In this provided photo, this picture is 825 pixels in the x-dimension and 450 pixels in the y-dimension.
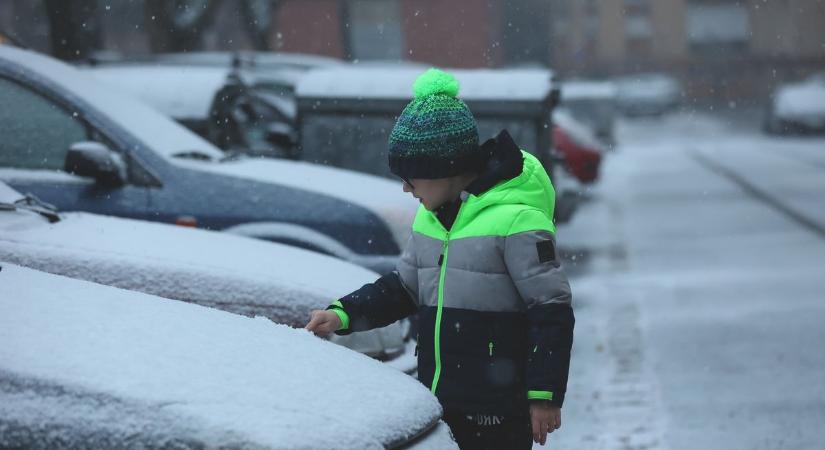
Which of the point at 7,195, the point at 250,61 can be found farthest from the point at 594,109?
the point at 7,195

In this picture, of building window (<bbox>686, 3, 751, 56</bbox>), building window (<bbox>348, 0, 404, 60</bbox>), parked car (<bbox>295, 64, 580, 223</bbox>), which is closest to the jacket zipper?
parked car (<bbox>295, 64, 580, 223</bbox>)

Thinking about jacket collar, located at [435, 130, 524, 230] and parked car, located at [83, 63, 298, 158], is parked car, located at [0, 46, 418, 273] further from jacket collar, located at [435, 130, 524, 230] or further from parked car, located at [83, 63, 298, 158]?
jacket collar, located at [435, 130, 524, 230]

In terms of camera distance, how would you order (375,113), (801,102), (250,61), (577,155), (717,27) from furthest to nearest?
(717,27), (801,102), (577,155), (250,61), (375,113)

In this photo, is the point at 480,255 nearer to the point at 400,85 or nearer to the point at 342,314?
the point at 342,314

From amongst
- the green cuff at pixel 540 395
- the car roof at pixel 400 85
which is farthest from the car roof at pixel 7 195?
the car roof at pixel 400 85

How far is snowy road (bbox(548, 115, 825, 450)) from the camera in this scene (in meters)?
5.34

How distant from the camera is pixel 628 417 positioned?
548 cm

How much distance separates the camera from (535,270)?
285 cm

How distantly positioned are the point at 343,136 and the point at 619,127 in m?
33.9

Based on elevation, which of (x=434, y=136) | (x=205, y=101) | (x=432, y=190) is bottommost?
(x=205, y=101)

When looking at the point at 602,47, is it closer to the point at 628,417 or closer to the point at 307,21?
the point at 307,21

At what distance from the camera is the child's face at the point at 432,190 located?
3.04 metres

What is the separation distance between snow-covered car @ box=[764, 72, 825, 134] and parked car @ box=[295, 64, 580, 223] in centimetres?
2422

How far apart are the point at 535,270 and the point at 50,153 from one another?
363cm
